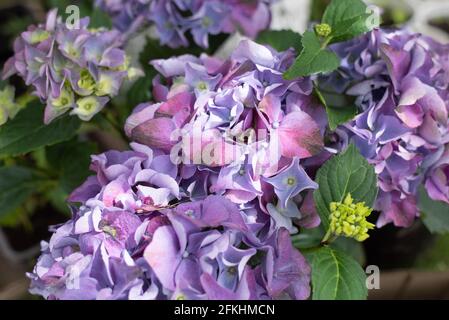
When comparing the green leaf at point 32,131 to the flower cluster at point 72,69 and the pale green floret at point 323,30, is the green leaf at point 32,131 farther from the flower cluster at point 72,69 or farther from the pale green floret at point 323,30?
the pale green floret at point 323,30

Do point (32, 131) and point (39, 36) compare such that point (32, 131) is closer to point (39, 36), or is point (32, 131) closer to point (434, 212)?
point (39, 36)

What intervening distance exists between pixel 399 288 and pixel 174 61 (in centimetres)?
32

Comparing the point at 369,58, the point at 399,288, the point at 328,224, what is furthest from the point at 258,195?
the point at 399,288

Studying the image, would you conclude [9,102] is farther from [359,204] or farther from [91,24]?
[359,204]

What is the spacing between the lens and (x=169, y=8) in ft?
1.90

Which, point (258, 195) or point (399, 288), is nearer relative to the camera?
point (258, 195)

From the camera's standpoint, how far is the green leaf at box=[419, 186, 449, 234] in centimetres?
55

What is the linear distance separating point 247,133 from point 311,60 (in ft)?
0.24

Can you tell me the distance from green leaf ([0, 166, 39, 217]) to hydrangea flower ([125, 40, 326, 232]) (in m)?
0.23

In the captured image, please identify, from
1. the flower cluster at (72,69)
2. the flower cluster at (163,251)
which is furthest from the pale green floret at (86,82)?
the flower cluster at (163,251)

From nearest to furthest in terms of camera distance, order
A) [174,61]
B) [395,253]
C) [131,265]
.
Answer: [131,265], [174,61], [395,253]

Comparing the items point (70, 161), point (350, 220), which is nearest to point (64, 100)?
point (70, 161)

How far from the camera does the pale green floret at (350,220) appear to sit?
1.26ft

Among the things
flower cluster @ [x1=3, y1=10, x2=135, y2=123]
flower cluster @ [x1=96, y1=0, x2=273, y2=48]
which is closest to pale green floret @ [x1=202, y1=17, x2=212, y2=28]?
flower cluster @ [x1=96, y1=0, x2=273, y2=48]
